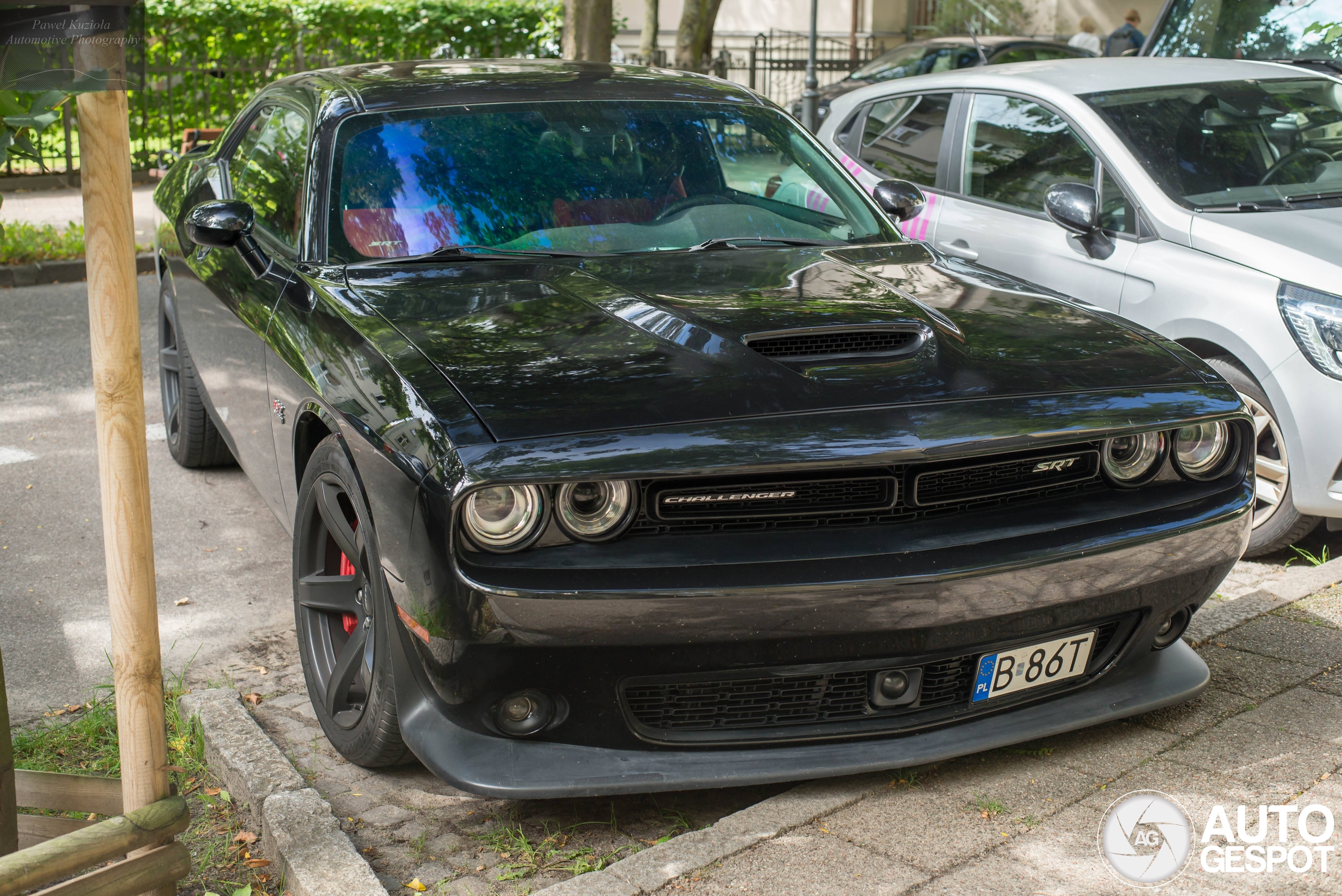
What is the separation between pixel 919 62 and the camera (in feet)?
53.8

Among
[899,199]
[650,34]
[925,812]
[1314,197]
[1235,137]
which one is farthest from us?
[650,34]

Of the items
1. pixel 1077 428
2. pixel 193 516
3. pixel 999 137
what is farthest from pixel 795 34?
pixel 1077 428

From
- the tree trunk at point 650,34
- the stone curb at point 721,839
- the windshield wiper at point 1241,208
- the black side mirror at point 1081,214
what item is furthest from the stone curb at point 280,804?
the tree trunk at point 650,34

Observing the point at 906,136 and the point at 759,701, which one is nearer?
the point at 759,701

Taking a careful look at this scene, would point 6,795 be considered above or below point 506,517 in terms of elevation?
below

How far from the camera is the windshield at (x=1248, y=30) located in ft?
20.5

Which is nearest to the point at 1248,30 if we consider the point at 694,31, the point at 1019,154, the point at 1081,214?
the point at 1019,154

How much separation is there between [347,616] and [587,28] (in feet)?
30.3

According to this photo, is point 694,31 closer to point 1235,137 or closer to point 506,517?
point 1235,137

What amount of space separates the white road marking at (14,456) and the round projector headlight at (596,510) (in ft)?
13.1

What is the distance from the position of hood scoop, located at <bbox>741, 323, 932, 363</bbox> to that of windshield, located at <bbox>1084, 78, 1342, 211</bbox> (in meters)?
2.35

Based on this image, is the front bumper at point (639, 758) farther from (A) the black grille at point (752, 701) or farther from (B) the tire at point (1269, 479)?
(B) the tire at point (1269, 479)

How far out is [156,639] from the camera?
2.37 m

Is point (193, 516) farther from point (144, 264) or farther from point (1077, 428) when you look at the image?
point (144, 264)
